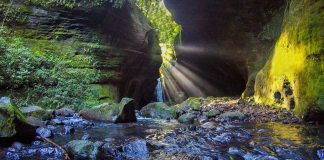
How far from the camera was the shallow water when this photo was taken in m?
4.41

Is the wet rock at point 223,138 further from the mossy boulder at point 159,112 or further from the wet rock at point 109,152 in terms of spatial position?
the mossy boulder at point 159,112

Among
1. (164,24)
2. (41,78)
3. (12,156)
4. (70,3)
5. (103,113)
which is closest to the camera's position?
(12,156)

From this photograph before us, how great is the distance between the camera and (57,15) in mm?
11414

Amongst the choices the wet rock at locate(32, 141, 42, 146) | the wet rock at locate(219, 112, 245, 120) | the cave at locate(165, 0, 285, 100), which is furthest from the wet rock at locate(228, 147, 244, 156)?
the cave at locate(165, 0, 285, 100)

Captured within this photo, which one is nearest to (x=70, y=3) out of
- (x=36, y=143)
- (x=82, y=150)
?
(x=36, y=143)

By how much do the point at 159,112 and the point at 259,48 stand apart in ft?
23.1

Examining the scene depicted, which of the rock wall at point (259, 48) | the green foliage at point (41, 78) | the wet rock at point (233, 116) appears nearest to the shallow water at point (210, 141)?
the wet rock at point (233, 116)

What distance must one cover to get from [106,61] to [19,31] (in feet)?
11.0

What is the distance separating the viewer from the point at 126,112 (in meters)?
8.28

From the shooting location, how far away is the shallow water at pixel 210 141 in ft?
14.5

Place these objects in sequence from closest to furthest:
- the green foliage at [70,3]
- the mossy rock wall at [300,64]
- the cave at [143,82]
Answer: the cave at [143,82] → the mossy rock wall at [300,64] → the green foliage at [70,3]

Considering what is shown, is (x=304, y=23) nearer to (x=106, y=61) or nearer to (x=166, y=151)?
(x=166, y=151)

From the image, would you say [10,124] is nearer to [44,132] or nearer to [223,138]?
[44,132]

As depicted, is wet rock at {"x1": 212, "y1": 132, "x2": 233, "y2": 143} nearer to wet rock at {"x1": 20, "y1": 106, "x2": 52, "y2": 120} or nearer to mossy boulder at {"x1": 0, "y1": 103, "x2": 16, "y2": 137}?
mossy boulder at {"x1": 0, "y1": 103, "x2": 16, "y2": 137}
